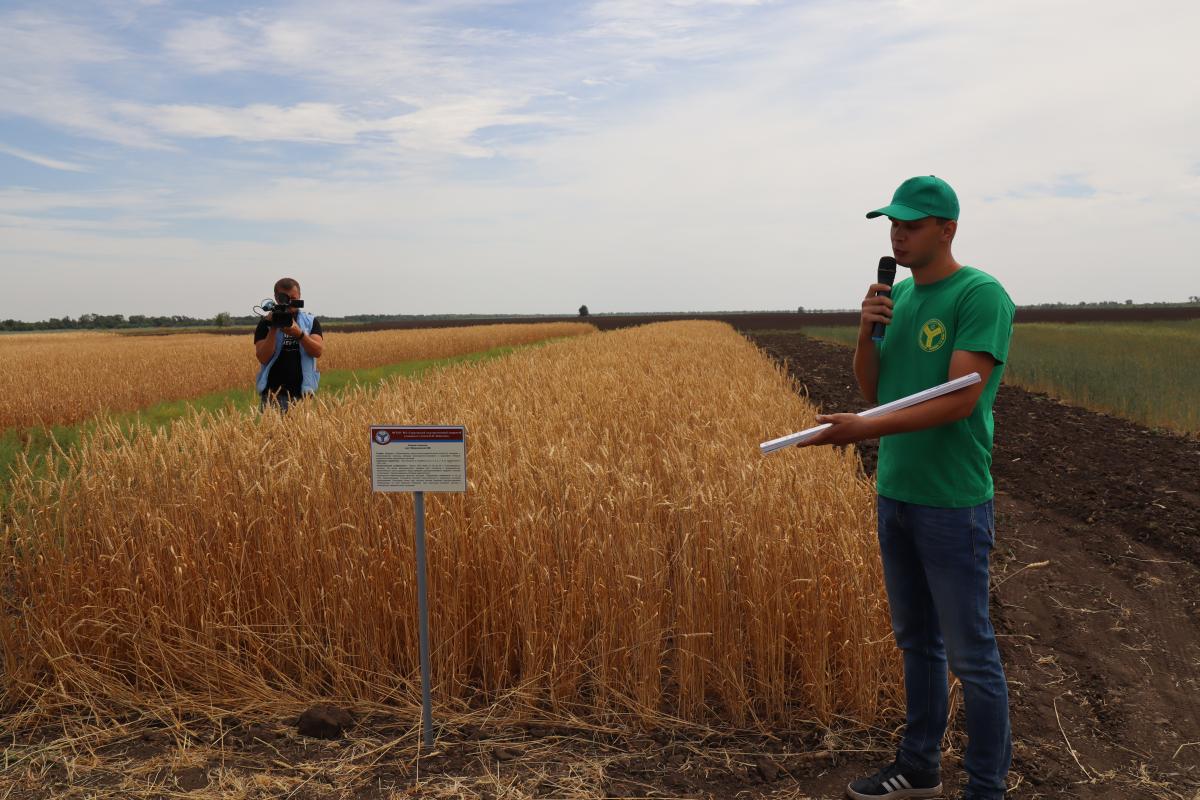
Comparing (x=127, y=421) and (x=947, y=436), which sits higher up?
(x=947, y=436)

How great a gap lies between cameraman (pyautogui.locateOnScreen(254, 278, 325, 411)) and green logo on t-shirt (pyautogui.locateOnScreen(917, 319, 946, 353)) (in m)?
5.53

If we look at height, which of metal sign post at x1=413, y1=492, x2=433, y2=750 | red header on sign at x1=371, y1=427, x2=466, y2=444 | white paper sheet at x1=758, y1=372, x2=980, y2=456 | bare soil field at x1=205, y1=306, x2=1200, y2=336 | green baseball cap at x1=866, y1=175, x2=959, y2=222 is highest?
bare soil field at x1=205, y1=306, x2=1200, y2=336

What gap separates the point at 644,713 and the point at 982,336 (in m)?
2.21

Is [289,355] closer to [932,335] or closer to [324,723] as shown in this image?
[324,723]

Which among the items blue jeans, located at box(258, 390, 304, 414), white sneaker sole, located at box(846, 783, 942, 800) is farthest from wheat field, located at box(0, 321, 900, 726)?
blue jeans, located at box(258, 390, 304, 414)

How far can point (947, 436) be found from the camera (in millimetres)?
2586

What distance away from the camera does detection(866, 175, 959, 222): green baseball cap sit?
99.8 inches

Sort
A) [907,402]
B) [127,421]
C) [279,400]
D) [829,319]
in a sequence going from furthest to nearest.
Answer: [829,319]
[127,421]
[279,400]
[907,402]

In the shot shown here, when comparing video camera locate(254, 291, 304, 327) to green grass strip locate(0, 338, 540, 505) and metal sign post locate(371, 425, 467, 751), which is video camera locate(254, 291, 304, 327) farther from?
metal sign post locate(371, 425, 467, 751)

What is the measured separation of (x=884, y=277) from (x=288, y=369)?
5999 mm

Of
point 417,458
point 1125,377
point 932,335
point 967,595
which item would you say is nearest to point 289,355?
point 417,458

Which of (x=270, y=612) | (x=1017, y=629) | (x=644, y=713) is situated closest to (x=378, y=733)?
(x=270, y=612)

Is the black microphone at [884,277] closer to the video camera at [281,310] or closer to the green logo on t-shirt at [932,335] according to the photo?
the green logo on t-shirt at [932,335]

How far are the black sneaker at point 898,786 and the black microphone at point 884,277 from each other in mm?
1708
